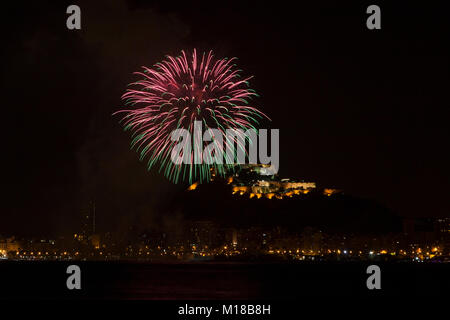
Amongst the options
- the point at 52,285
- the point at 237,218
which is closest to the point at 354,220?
the point at 237,218
